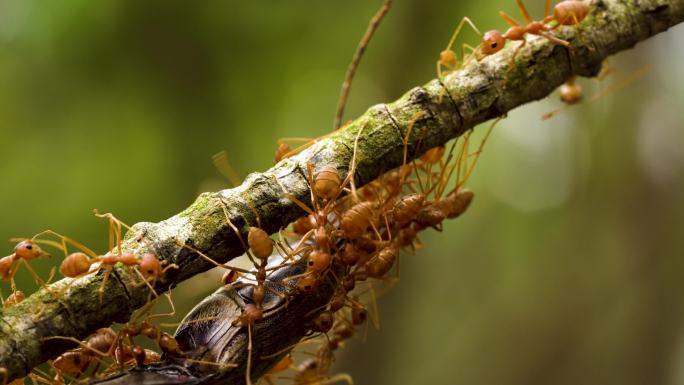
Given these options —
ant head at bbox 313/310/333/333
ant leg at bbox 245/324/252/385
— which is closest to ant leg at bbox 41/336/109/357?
ant leg at bbox 245/324/252/385

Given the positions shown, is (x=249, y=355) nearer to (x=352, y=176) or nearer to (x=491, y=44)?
(x=352, y=176)

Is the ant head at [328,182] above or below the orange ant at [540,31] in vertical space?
below

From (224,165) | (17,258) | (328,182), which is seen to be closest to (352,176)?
(328,182)

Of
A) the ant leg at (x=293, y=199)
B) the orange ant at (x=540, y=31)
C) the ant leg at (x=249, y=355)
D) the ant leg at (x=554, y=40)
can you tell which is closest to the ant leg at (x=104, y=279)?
the ant leg at (x=249, y=355)

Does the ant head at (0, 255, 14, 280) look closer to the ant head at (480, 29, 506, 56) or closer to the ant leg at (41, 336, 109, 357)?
the ant leg at (41, 336, 109, 357)

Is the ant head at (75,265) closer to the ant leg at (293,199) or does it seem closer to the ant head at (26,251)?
the ant head at (26,251)
